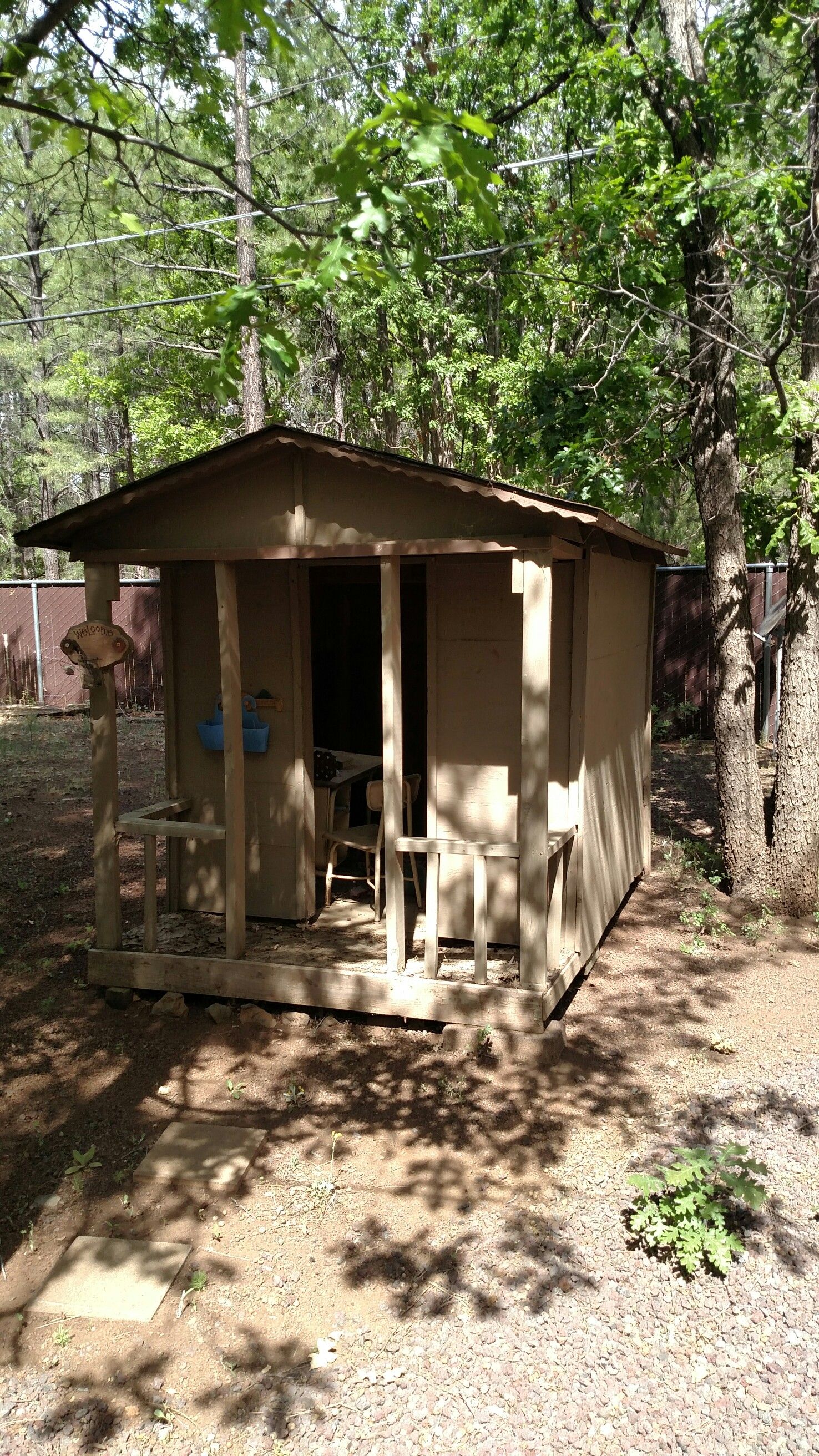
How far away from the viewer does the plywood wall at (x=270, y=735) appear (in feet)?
18.5

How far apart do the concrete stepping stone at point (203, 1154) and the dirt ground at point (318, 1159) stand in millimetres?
70

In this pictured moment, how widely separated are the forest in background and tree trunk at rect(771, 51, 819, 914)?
10.5 inches

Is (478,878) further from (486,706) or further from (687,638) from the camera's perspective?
(687,638)

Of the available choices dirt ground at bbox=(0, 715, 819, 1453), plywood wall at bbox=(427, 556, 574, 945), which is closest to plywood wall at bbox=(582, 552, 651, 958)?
plywood wall at bbox=(427, 556, 574, 945)

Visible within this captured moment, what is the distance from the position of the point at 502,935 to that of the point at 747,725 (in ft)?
9.22

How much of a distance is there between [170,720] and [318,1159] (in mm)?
2834

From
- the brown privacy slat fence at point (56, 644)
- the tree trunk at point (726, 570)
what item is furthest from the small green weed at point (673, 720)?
the brown privacy slat fence at point (56, 644)

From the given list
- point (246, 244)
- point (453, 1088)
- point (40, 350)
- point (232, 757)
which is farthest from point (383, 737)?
point (40, 350)

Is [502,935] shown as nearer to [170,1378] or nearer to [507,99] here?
[170,1378]

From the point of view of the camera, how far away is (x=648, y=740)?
24.9 ft

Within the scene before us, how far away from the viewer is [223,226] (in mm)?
16578

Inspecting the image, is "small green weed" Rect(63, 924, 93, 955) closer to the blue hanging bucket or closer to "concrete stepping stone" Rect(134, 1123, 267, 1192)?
the blue hanging bucket

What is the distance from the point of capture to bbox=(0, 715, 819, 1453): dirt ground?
2895 millimetres

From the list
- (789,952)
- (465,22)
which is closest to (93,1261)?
(789,952)
